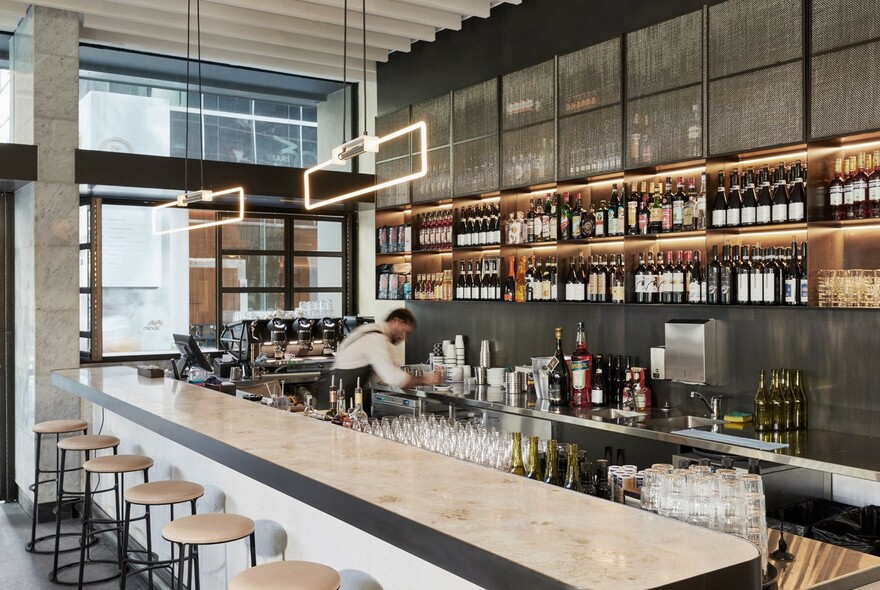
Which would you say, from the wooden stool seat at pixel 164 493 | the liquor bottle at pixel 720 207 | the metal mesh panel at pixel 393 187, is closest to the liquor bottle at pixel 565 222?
the liquor bottle at pixel 720 207

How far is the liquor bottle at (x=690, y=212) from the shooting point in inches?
182

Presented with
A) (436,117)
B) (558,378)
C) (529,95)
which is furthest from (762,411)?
(436,117)

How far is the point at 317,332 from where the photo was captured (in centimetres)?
763

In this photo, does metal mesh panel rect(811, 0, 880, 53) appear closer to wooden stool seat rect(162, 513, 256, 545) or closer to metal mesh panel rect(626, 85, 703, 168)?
metal mesh panel rect(626, 85, 703, 168)

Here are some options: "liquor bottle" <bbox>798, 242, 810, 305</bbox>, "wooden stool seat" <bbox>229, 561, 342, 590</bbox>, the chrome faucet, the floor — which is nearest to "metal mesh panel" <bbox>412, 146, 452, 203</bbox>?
the chrome faucet

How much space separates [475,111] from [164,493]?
153 inches

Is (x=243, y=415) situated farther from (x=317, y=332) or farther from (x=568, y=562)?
(x=317, y=332)

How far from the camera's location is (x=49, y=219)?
5.97m

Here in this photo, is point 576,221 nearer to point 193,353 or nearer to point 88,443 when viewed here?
point 193,353

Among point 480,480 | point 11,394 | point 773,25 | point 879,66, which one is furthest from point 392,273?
point 480,480

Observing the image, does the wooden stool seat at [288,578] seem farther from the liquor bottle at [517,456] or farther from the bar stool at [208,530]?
the liquor bottle at [517,456]

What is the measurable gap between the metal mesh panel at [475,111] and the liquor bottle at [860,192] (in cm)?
271

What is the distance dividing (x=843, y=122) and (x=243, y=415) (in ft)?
10.4

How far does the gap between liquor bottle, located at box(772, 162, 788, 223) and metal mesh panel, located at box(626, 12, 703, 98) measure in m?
0.72
